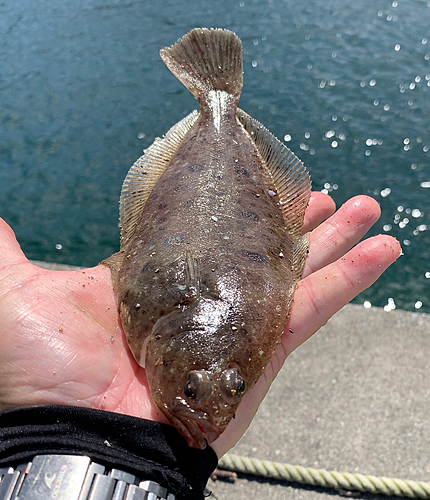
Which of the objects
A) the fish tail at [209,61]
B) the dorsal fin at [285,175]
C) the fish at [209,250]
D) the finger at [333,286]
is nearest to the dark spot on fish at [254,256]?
the fish at [209,250]

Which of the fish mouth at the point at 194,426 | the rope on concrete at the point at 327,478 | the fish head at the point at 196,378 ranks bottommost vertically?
the rope on concrete at the point at 327,478

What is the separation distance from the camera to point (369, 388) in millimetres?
3746

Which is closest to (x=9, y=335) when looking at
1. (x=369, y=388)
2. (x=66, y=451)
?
(x=66, y=451)

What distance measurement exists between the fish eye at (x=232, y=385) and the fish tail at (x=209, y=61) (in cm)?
239

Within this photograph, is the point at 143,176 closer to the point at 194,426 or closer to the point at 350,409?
the point at 194,426

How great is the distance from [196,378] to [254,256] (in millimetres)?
849

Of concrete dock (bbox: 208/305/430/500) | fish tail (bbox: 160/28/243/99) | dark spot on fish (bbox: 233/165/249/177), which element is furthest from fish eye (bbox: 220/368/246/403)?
fish tail (bbox: 160/28/243/99)

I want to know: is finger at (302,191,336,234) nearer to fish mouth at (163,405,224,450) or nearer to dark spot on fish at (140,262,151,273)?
dark spot on fish at (140,262,151,273)

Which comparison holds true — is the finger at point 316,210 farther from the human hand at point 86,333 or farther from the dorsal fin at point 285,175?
the human hand at point 86,333

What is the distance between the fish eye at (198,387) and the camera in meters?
2.00

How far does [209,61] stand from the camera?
12.2ft

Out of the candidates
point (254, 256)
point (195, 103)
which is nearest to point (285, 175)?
point (254, 256)

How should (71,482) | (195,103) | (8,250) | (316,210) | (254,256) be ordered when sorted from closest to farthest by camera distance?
1. (71,482)
2. (254,256)
3. (8,250)
4. (316,210)
5. (195,103)

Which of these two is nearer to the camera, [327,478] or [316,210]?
[327,478]
